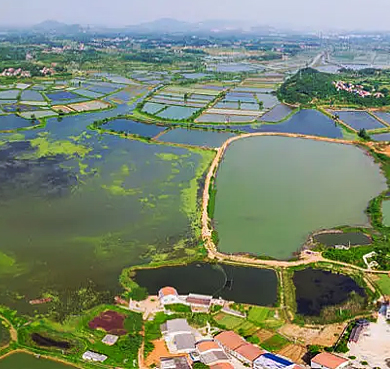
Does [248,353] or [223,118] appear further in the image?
[223,118]

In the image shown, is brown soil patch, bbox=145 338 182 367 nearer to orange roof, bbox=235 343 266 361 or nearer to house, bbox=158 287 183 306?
house, bbox=158 287 183 306

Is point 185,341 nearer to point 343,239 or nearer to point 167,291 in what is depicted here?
point 167,291

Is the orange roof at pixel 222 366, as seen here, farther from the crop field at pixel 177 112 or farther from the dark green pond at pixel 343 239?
the crop field at pixel 177 112

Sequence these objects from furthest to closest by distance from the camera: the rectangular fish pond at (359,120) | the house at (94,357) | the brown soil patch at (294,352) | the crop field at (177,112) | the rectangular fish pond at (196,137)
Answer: the crop field at (177,112), the rectangular fish pond at (359,120), the rectangular fish pond at (196,137), the brown soil patch at (294,352), the house at (94,357)

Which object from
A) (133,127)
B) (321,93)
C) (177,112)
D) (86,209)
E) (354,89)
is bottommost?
(86,209)

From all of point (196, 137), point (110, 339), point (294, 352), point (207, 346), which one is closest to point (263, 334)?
point (294, 352)

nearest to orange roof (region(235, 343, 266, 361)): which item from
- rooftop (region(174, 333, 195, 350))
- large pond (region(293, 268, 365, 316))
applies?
rooftop (region(174, 333, 195, 350))

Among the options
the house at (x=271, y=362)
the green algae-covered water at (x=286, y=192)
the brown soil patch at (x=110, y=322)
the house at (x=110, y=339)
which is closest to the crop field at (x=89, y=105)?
the green algae-covered water at (x=286, y=192)
